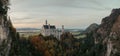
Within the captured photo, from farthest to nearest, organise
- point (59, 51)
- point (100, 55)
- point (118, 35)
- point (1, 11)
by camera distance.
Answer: point (59, 51)
point (100, 55)
point (118, 35)
point (1, 11)

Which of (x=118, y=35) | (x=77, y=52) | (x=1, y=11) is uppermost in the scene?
(x=1, y=11)

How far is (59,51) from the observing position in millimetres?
170250

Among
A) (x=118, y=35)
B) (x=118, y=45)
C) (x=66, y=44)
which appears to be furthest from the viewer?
(x=66, y=44)

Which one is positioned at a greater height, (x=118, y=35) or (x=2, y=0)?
(x=2, y=0)

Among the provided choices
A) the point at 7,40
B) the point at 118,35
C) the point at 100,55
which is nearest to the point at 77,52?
the point at 100,55

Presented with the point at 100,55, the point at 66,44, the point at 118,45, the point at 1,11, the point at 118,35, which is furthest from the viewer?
the point at 66,44

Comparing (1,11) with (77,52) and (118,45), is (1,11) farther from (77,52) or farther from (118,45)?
(77,52)

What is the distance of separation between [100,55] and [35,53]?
25853 mm

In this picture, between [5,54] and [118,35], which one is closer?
[5,54]

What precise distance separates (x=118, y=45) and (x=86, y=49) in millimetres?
57315

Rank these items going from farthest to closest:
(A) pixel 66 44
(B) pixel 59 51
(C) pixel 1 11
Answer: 1. (A) pixel 66 44
2. (B) pixel 59 51
3. (C) pixel 1 11

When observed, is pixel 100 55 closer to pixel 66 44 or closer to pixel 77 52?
pixel 77 52

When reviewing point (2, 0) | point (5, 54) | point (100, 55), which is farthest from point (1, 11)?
point (100, 55)

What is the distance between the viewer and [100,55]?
14325 centimetres
